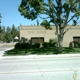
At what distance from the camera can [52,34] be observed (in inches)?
1483

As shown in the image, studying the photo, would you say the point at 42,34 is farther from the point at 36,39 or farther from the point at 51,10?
the point at 51,10

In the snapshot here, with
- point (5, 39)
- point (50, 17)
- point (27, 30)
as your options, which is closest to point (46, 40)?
point (27, 30)

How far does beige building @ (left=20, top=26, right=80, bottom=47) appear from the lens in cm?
3731

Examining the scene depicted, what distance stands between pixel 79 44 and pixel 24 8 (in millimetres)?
16540

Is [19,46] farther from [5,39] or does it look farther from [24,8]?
[5,39]

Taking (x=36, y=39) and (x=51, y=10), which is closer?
(x=51, y=10)

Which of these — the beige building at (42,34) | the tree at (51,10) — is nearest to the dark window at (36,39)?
the beige building at (42,34)

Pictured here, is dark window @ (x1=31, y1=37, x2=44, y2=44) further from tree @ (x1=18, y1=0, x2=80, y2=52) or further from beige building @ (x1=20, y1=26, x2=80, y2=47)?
tree @ (x1=18, y1=0, x2=80, y2=52)

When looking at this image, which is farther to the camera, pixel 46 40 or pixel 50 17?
pixel 46 40

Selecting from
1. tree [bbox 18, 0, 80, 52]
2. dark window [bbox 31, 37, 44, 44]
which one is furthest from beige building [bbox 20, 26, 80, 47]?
tree [bbox 18, 0, 80, 52]

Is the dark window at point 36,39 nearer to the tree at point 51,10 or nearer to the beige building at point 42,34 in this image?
the beige building at point 42,34

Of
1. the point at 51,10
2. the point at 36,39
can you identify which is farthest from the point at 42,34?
the point at 51,10

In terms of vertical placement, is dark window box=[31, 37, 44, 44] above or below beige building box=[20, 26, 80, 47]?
below

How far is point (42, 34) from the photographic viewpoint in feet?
123
